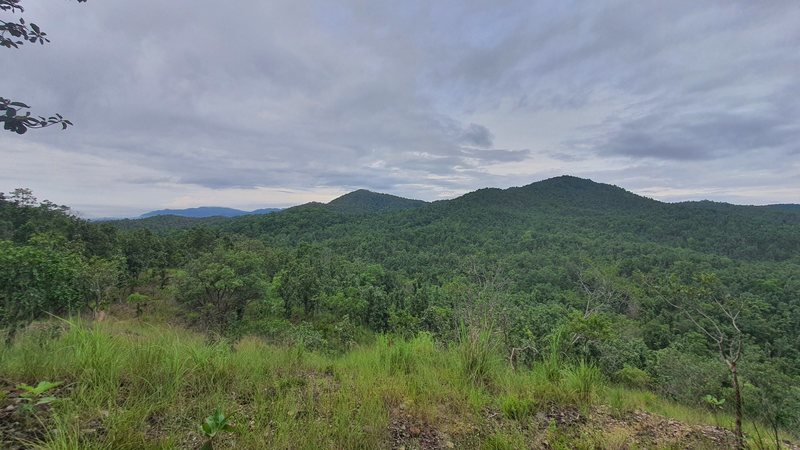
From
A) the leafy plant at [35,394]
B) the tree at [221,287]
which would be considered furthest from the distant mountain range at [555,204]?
the leafy plant at [35,394]

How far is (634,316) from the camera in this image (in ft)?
132

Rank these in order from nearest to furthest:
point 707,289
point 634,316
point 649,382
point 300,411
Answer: point 300,411, point 707,289, point 649,382, point 634,316

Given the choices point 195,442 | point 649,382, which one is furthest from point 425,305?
point 195,442

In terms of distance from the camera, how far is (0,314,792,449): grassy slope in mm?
1903

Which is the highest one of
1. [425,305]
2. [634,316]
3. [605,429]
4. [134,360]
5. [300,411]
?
[134,360]

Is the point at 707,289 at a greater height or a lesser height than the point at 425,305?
greater

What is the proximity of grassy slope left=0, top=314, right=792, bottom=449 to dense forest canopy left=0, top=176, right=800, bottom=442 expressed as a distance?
64 centimetres

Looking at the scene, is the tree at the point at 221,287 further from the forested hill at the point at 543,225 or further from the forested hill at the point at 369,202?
the forested hill at the point at 369,202

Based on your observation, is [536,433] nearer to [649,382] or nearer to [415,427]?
[415,427]

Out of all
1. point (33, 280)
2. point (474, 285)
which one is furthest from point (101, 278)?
point (474, 285)

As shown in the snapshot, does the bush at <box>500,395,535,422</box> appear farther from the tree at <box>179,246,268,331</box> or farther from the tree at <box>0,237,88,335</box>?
the tree at <box>179,246,268,331</box>

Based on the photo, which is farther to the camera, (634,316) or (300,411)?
(634,316)

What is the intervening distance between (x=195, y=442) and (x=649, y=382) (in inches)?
962

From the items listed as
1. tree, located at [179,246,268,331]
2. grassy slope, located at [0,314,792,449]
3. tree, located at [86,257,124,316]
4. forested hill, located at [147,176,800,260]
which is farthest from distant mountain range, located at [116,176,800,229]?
grassy slope, located at [0,314,792,449]
